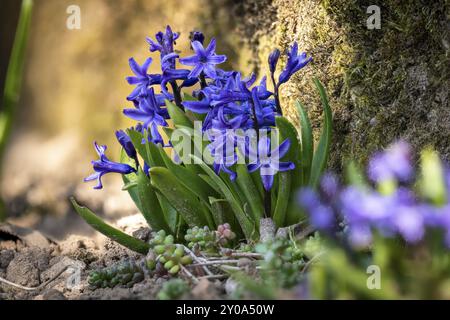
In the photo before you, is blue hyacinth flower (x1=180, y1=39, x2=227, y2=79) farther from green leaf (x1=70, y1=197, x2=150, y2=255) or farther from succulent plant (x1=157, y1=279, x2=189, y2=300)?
succulent plant (x1=157, y1=279, x2=189, y2=300)

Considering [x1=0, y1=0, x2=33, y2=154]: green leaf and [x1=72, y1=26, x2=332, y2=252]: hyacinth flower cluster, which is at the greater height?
[x1=0, y1=0, x2=33, y2=154]: green leaf

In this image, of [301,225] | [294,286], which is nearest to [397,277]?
[294,286]

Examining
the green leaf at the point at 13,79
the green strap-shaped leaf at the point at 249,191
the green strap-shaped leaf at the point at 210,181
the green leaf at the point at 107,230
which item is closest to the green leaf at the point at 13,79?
the green leaf at the point at 13,79

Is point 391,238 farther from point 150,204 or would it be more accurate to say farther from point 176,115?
point 150,204

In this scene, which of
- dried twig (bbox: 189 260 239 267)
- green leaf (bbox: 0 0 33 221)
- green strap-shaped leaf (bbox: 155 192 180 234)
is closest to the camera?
dried twig (bbox: 189 260 239 267)

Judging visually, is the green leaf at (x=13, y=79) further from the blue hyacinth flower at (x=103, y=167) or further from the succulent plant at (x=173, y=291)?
the succulent plant at (x=173, y=291)

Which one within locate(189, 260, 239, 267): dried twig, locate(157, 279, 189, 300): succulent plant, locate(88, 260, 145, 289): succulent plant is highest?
locate(189, 260, 239, 267): dried twig

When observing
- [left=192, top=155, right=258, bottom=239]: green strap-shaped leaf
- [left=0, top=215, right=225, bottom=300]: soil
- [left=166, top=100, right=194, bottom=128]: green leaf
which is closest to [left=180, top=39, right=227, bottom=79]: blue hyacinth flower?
[left=166, top=100, right=194, bottom=128]: green leaf

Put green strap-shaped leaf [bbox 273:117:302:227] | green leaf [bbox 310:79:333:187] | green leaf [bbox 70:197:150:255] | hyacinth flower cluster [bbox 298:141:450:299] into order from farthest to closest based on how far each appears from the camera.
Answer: green leaf [bbox 70:197:150:255] → green leaf [bbox 310:79:333:187] → green strap-shaped leaf [bbox 273:117:302:227] → hyacinth flower cluster [bbox 298:141:450:299]
